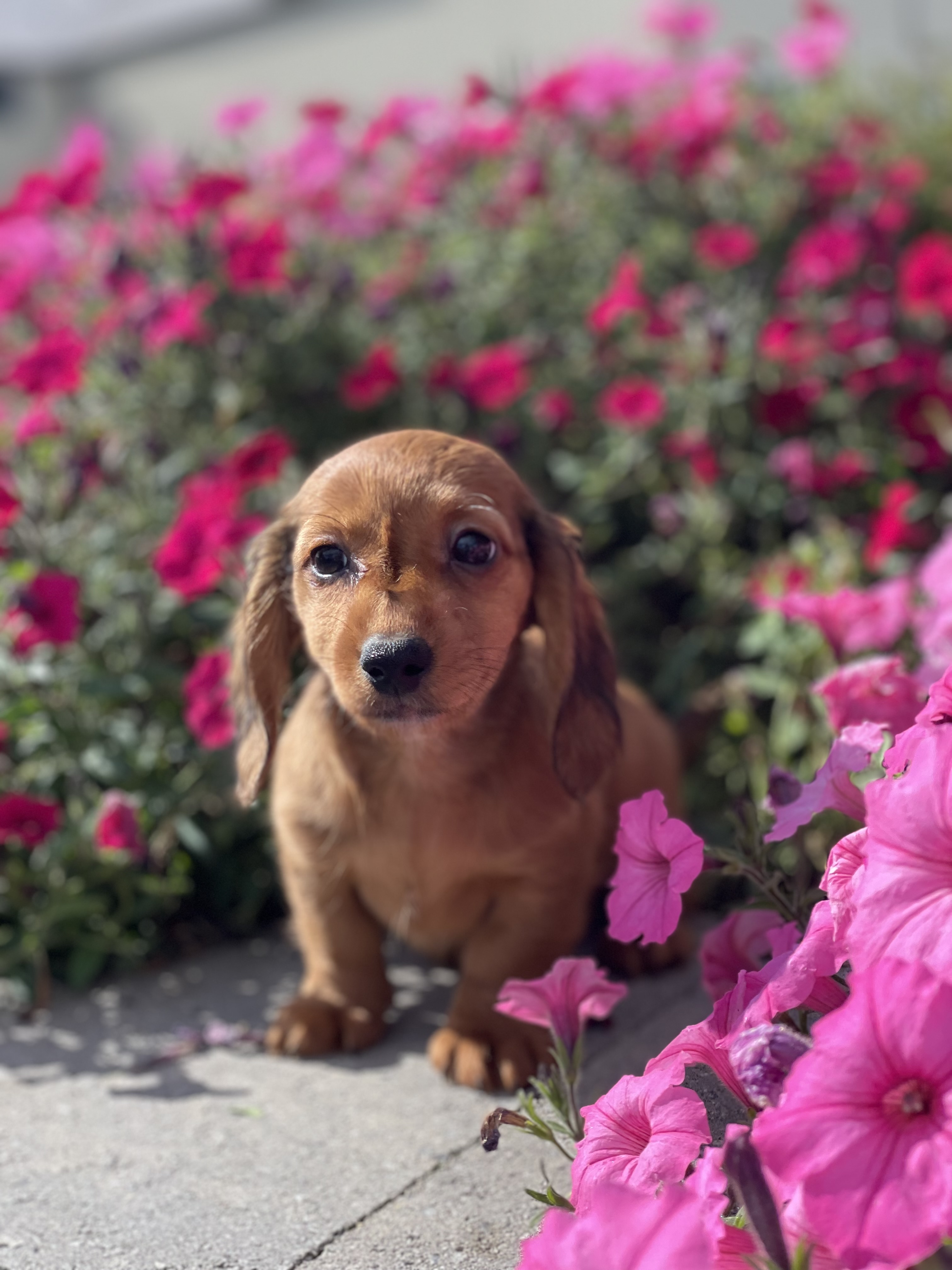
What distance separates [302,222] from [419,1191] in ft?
14.0

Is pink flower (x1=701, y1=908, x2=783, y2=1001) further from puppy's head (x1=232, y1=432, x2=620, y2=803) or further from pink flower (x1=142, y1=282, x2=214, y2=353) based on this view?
pink flower (x1=142, y1=282, x2=214, y2=353)

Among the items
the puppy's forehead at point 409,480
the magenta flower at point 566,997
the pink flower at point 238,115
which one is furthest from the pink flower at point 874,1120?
the pink flower at point 238,115

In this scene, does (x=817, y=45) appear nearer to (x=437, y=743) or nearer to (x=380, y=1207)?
(x=437, y=743)

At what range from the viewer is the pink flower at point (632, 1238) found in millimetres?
1117

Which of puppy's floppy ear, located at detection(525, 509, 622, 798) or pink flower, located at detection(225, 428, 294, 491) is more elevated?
pink flower, located at detection(225, 428, 294, 491)

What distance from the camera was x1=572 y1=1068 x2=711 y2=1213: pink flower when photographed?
1.41 metres

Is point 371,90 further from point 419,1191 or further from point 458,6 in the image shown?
point 419,1191

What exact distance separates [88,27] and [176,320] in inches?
461

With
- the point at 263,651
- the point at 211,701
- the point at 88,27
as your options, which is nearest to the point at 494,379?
the point at 211,701

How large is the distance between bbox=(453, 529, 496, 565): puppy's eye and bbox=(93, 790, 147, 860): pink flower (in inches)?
39.1

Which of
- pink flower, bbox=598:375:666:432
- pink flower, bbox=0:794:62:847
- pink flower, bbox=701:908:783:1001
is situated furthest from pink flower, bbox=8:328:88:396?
pink flower, bbox=701:908:783:1001

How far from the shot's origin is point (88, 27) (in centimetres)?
1323

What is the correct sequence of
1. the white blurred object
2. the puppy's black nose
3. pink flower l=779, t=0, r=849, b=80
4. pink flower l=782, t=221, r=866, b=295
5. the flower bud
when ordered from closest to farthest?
1. the flower bud
2. the puppy's black nose
3. pink flower l=782, t=221, r=866, b=295
4. pink flower l=779, t=0, r=849, b=80
5. the white blurred object

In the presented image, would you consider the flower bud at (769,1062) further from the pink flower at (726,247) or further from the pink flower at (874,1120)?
the pink flower at (726,247)
